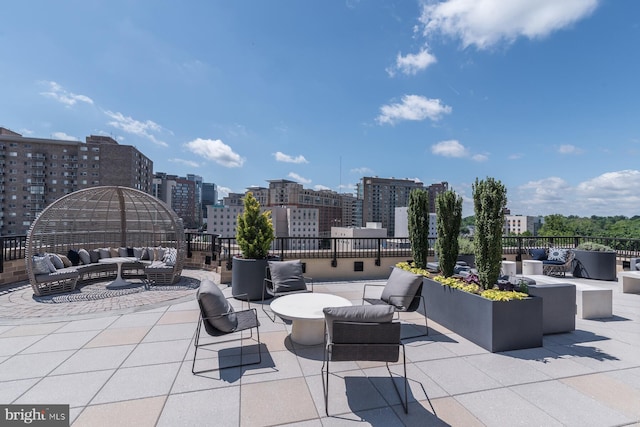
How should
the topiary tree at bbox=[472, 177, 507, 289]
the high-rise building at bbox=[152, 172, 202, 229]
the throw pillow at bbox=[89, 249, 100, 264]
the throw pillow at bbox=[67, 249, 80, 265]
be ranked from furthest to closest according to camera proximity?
the high-rise building at bbox=[152, 172, 202, 229]
the throw pillow at bbox=[89, 249, 100, 264]
the throw pillow at bbox=[67, 249, 80, 265]
the topiary tree at bbox=[472, 177, 507, 289]

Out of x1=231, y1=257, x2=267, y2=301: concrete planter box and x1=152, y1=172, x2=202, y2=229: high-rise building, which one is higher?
x1=152, y1=172, x2=202, y2=229: high-rise building

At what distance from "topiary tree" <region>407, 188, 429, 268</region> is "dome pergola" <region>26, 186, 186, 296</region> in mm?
5849

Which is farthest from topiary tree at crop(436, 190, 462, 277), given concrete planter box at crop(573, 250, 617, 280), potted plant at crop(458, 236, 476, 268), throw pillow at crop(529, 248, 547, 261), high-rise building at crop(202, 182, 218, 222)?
high-rise building at crop(202, 182, 218, 222)

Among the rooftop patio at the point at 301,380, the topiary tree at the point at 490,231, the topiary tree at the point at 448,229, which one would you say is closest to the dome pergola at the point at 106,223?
the rooftop patio at the point at 301,380

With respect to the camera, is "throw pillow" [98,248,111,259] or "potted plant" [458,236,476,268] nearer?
"potted plant" [458,236,476,268]

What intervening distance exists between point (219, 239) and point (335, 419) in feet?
19.5

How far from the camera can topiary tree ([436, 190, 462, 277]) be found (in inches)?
172

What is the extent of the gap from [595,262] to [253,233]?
9286 millimetres

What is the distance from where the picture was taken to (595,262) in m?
7.22

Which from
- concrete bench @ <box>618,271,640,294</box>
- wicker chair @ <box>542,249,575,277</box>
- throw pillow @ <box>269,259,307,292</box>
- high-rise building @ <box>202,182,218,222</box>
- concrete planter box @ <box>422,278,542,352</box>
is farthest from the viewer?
high-rise building @ <box>202,182,218,222</box>

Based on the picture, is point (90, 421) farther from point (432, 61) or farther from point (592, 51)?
point (592, 51)

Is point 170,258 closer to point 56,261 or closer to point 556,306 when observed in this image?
point 56,261
